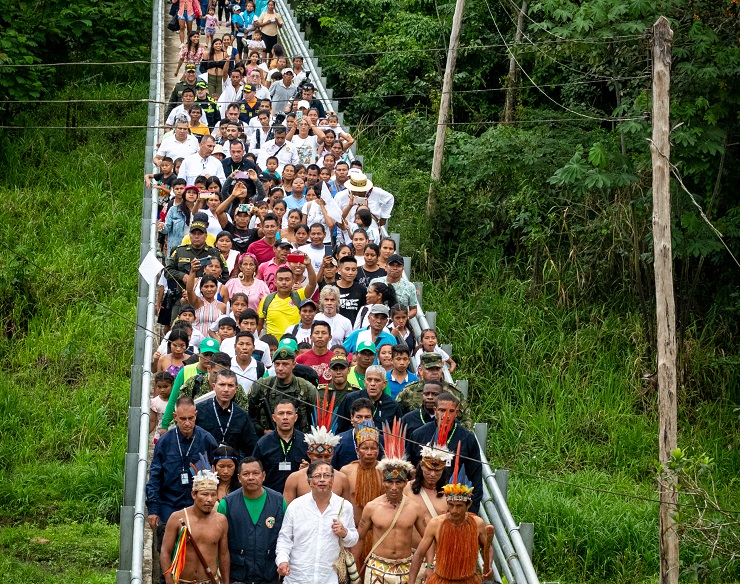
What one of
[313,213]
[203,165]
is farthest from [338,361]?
[203,165]

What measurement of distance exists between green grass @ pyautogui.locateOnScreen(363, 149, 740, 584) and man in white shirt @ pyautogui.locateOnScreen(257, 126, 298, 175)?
3.87m

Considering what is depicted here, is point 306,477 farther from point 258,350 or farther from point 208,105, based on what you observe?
point 208,105

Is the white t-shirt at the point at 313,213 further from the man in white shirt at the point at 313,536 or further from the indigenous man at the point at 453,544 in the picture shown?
the indigenous man at the point at 453,544

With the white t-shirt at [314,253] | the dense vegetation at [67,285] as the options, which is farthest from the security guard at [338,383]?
the dense vegetation at [67,285]

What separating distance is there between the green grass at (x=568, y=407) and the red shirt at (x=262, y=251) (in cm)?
434

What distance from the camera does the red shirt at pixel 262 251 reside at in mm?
15328

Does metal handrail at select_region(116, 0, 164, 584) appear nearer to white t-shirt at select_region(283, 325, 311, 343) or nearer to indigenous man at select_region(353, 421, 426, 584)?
white t-shirt at select_region(283, 325, 311, 343)

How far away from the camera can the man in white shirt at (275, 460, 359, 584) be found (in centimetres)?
980

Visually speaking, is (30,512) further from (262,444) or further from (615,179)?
(615,179)

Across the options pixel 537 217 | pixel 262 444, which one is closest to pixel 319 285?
pixel 262 444

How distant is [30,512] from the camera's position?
16.3 m

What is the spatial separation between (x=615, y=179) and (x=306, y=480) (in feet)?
32.5

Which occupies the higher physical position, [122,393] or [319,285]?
[319,285]

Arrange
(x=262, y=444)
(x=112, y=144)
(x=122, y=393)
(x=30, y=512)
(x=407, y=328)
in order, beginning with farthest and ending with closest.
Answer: (x=112, y=144)
(x=122, y=393)
(x=30, y=512)
(x=407, y=328)
(x=262, y=444)
